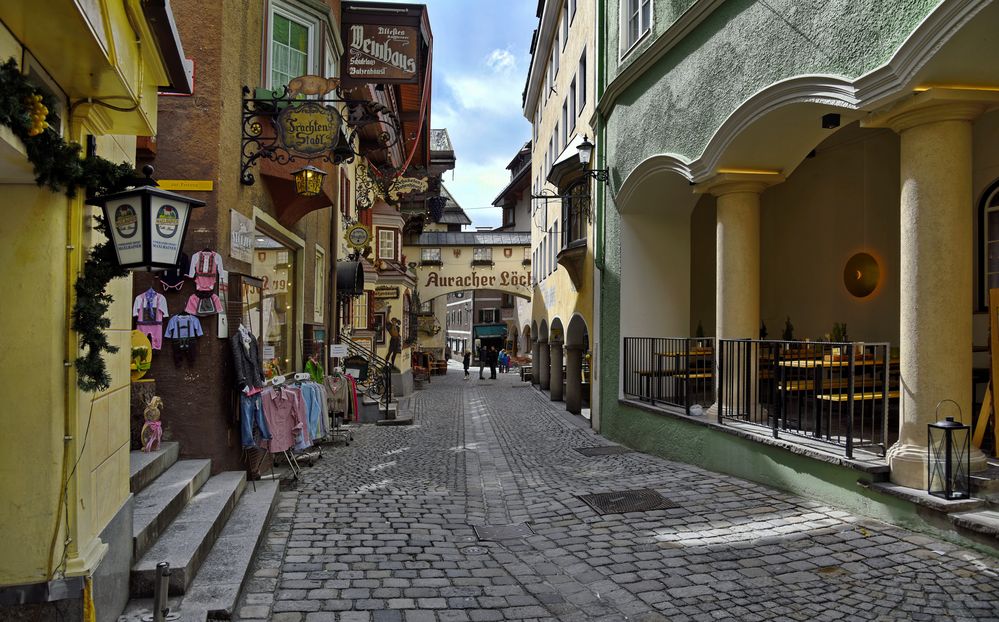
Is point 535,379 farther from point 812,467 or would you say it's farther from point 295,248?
point 812,467

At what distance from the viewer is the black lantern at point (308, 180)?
8719mm

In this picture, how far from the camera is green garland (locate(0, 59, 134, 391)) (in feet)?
9.84

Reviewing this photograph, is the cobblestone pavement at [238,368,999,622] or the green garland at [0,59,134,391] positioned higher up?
the green garland at [0,59,134,391]

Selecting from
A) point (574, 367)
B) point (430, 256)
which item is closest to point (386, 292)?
point (574, 367)

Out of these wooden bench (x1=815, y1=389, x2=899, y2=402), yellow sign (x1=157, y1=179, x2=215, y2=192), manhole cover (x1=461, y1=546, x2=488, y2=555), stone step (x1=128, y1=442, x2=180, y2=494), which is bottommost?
manhole cover (x1=461, y1=546, x2=488, y2=555)

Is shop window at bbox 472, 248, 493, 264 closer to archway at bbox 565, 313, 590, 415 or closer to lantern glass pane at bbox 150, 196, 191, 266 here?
archway at bbox 565, 313, 590, 415

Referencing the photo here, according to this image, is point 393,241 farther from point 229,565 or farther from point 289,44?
point 229,565

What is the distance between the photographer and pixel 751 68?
788 centimetres

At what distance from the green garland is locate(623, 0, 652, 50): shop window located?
374 inches

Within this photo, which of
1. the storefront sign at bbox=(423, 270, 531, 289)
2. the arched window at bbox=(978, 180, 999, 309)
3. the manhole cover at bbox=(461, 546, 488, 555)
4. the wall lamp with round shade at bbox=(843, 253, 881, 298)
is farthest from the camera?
the storefront sign at bbox=(423, 270, 531, 289)

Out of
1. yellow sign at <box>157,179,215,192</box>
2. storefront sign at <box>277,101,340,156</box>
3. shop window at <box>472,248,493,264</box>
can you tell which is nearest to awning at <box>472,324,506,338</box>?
shop window at <box>472,248,493,264</box>

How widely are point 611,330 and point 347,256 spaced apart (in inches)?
307

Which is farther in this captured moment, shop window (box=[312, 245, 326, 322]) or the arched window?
shop window (box=[312, 245, 326, 322])

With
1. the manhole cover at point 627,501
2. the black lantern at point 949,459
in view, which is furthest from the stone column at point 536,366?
the black lantern at point 949,459
